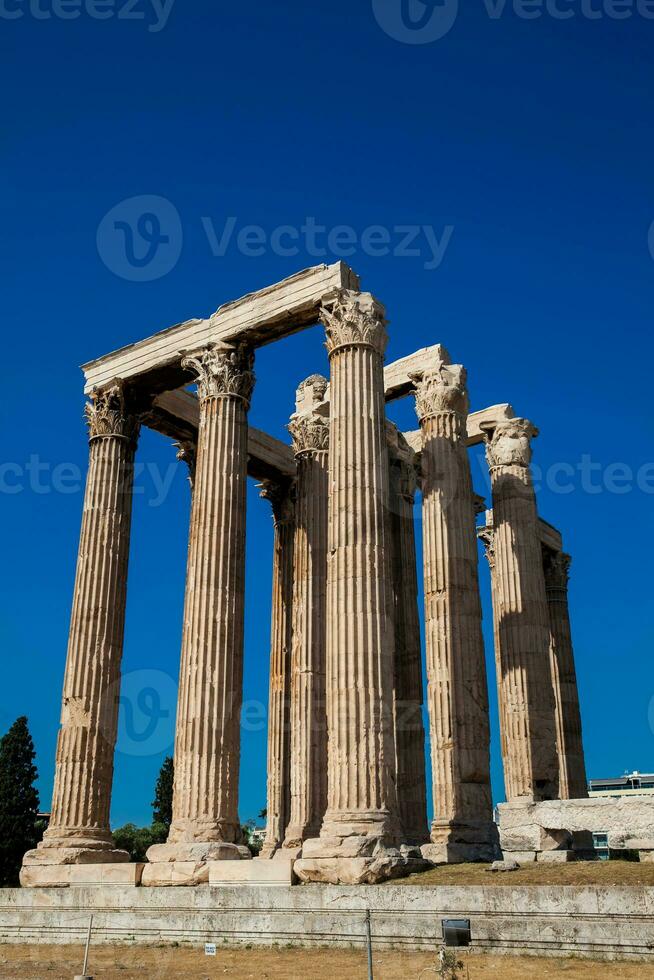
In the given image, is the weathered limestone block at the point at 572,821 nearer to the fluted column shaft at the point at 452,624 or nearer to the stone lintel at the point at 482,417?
the fluted column shaft at the point at 452,624

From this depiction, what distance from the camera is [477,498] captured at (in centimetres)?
4447

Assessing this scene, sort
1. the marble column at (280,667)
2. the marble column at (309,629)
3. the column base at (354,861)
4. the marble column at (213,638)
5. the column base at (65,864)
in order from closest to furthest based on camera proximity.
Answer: the column base at (354,861)
the marble column at (213,638)
the column base at (65,864)
the marble column at (309,629)
the marble column at (280,667)

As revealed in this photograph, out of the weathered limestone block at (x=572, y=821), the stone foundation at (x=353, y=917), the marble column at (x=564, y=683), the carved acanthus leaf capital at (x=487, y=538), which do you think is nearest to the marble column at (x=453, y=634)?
the weathered limestone block at (x=572, y=821)

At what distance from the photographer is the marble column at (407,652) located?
1353 inches

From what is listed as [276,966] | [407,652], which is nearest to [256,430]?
[407,652]

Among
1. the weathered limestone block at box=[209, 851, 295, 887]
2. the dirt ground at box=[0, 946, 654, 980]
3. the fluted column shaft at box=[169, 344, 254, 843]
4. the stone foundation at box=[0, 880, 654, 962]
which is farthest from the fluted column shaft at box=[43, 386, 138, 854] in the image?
the dirt ground at box=[0, 946, 654, 980]

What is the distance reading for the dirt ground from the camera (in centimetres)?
1548

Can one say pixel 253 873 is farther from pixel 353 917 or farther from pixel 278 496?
pixel 278 496

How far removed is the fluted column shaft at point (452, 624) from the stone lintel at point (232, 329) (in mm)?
6437

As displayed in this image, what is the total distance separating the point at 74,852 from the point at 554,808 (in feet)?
47.2

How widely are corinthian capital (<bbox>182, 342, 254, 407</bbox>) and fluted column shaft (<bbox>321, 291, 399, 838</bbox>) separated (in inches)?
162

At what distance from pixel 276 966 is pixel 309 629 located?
18.5 meters

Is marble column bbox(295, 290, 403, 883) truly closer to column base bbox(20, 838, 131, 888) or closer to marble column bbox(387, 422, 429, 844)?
column base bbox(20, 838, 131, 888)

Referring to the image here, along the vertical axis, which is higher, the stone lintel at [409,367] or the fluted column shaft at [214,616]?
the stone lintel at [409,367]
